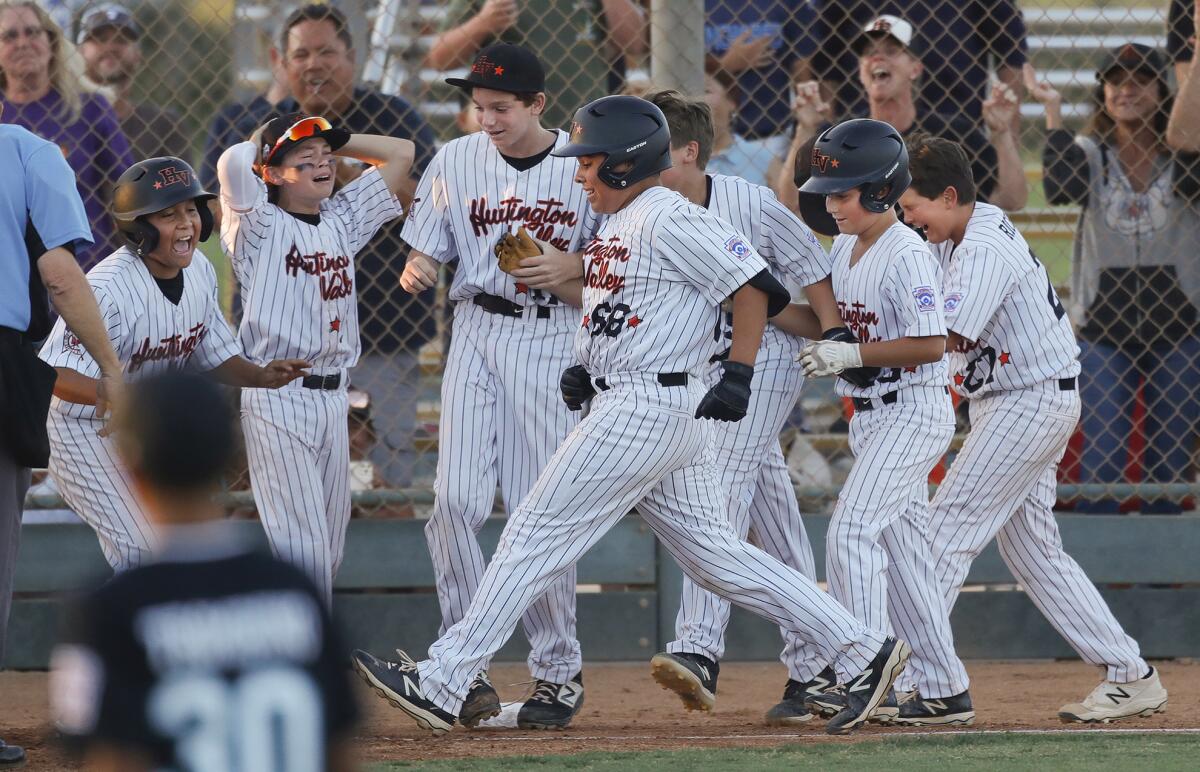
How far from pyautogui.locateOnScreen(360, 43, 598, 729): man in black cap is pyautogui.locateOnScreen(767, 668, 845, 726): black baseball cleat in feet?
1.96

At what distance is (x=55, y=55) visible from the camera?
250 inches

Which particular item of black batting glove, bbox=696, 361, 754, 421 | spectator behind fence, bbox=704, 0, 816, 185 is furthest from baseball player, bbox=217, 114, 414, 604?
spectator behind fence, bbox=704, 0, 816, 185

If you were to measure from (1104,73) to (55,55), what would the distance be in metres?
4.10

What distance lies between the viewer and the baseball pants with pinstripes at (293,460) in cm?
507

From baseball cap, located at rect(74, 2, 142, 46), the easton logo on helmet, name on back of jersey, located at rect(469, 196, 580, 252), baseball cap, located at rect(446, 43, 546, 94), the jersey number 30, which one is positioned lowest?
the jersey number 30

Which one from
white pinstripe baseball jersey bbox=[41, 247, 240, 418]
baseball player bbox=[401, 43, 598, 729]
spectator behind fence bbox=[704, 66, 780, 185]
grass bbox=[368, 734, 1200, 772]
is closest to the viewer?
grass bbox=[368, 734, 1200, 772]

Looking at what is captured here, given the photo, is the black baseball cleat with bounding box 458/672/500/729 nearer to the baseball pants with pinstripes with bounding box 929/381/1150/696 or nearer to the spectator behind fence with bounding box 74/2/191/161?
the baseball pants with pinstripes with bounding box 929/381/1150/696

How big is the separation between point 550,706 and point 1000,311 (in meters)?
1.82

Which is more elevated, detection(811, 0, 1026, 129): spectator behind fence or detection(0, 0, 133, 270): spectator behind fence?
detection(811, 0, 1026, 129): spectator behind fence

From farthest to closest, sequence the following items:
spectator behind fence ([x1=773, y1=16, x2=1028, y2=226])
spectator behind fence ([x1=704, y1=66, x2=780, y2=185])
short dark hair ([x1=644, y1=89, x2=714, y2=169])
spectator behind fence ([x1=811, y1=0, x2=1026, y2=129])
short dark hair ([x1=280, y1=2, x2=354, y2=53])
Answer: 1. spectator behind fence ([x1=811, y1=0, x2=1026, y2=129])
2. spectator behind fence ([x1=704, y1=66, x2=780, y2=185])
3. spectator behind fence ([x1=773, y1=16, x2=1028, y2=226])
4. short dark hair ([x1=280, y1=2, x2=354, y2=53])
5. short dark hair ([x1=644, y1=89, x2=714, y2=169])

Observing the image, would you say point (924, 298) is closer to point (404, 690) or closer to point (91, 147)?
point (404, 690)

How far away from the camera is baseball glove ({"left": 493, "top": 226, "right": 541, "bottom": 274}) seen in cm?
481

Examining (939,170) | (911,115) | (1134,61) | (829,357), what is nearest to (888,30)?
(911,115)

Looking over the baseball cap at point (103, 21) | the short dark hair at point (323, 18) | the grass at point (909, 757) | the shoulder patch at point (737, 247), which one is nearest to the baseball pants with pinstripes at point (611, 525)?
the grass at point (909, 757)
